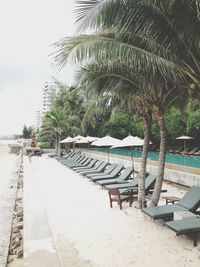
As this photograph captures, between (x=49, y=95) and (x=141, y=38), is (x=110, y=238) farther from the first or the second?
(x=49, y=95)

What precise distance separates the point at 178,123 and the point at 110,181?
19.4 metres

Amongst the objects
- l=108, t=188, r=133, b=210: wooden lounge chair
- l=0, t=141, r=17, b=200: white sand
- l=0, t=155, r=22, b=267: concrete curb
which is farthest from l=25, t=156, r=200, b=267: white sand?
l=0, t=141, r=17, b=200: white sand

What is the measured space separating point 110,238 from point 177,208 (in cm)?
189

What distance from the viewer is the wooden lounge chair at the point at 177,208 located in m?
7.20

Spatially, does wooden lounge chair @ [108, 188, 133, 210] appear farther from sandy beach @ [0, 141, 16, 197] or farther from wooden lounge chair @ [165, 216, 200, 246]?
sandy beach @ [0, 141, 16, 197]

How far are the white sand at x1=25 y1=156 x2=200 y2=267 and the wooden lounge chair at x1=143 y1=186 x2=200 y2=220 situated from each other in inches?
13.5

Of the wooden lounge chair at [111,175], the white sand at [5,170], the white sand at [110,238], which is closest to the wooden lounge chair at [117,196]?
the white sand at [110,238]

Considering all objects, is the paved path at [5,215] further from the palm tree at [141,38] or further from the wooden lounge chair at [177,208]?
the palm tree at [141,38]

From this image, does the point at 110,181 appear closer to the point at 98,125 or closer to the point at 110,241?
the point at 110,241

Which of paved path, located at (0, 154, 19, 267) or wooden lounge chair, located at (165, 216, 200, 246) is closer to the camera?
wooden lounge chair, located at (165, 216, 200, 246)

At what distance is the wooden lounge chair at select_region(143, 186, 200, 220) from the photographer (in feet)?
23.6

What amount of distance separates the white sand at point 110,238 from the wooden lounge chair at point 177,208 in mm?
343

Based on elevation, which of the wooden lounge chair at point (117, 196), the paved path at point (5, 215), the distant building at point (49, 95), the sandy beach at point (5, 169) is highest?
the distant building at point (49, 95)

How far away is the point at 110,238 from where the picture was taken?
22.0 ft
